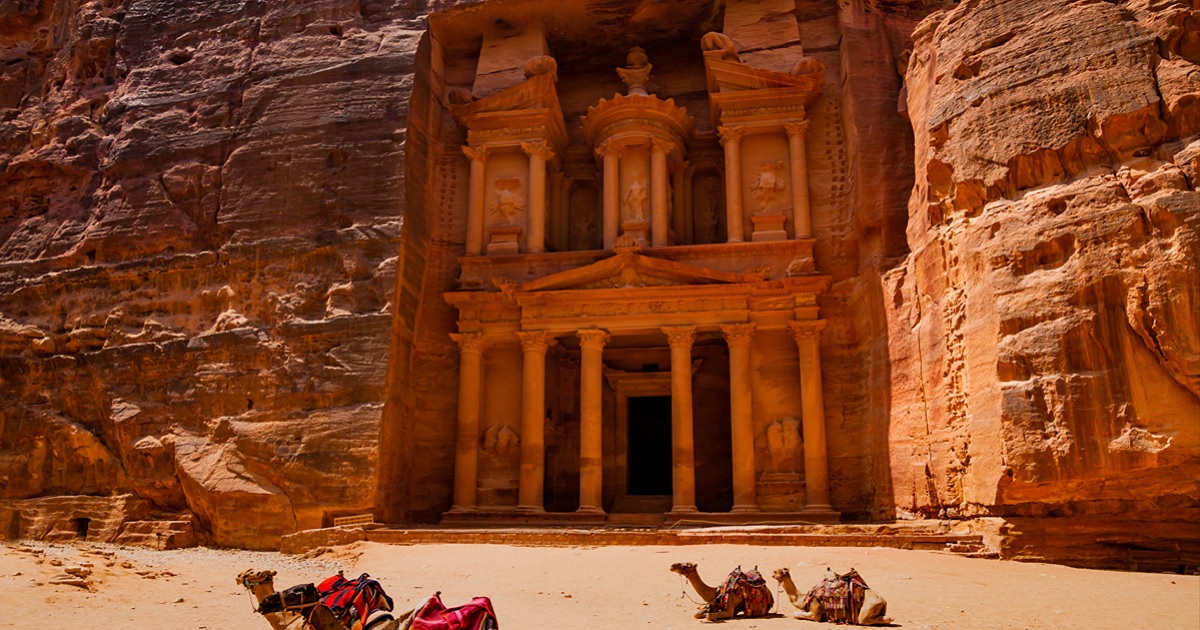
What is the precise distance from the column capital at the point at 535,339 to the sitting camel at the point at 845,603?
11529mm

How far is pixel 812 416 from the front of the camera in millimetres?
18125

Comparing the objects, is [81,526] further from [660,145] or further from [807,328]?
[807,328]

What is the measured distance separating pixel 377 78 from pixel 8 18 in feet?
41.8

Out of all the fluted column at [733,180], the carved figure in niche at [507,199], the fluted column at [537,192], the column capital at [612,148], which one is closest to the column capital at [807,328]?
the fluted column at [733,180]

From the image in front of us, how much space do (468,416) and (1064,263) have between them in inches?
477

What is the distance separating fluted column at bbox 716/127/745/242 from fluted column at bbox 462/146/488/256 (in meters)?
5.81

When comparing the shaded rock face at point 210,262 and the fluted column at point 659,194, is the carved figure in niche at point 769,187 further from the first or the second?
the shaded rock face at point 210,262

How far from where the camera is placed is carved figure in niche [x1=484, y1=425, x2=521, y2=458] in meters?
19.3

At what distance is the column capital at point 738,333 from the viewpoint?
1870 centimetres

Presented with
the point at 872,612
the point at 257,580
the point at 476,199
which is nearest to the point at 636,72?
the point at 476,199

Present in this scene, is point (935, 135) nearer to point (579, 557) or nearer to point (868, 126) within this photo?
point (868, 126)

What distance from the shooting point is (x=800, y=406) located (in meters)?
18.7

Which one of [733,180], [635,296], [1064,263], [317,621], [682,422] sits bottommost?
[317,621]

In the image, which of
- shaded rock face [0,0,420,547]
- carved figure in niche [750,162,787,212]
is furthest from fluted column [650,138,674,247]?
shaded rock face [0,0,420,547]
